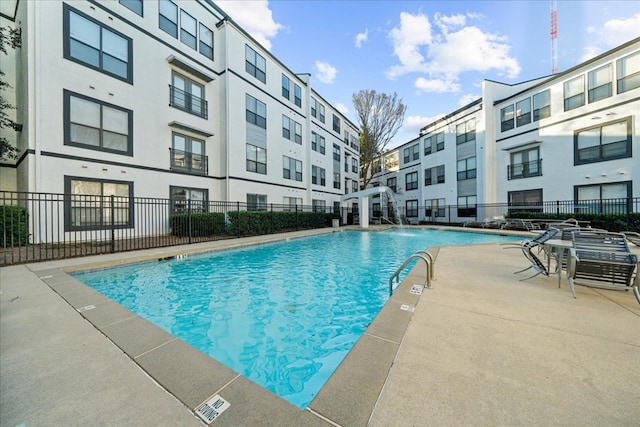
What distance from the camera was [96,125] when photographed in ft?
33.5

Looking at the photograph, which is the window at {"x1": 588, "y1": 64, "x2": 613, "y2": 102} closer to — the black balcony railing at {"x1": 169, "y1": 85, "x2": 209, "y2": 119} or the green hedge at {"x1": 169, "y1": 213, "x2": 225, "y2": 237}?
the green hedge at {"x1": 169, "y1": 213, "x2": 225, "y2": 237}

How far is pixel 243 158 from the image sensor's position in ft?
51.5

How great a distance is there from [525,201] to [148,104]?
77.7 feet

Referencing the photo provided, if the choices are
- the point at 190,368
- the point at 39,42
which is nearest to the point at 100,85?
the point at 39,42

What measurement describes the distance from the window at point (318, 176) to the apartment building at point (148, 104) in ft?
12.9

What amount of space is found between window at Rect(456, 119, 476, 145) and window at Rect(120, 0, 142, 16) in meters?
23.0

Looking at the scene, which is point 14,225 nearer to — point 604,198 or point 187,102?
point 187,102

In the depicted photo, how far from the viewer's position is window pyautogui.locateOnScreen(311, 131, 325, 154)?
2328cm

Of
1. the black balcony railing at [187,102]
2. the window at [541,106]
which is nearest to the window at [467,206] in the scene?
the window at [541,106]

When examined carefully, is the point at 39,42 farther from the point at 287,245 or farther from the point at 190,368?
the point at 190,368

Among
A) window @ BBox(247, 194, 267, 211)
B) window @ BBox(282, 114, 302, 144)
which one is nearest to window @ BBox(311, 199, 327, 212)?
window @ BBox(247, 194, 267, 211)

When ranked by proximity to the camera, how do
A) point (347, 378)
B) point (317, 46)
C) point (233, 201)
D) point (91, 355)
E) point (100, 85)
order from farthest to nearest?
1. point (317, 46)
2. point (233, 201)
3. point (100, 85)
4. point (91, 355)
5. point (347, 378)

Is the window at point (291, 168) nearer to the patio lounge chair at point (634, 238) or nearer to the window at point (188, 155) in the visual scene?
the window at point (188, 155)

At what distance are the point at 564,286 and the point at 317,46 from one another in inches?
722
